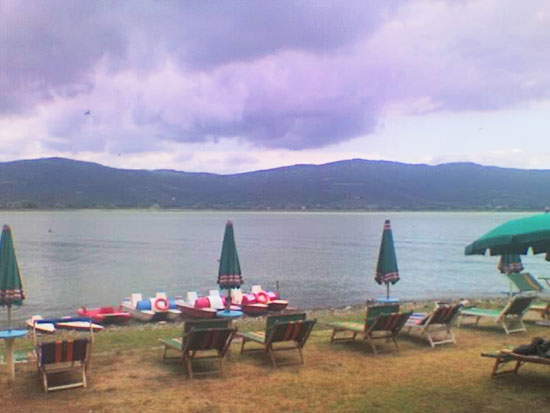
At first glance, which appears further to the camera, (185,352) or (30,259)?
(30,259)

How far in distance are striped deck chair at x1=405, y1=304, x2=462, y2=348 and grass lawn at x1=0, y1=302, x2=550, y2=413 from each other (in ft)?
1.70

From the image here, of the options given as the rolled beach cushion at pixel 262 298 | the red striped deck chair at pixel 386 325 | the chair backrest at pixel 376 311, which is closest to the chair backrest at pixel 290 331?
the red striped deck chair at pixel 386 325

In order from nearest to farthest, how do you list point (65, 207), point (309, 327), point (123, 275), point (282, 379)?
1. point (282, 379)
2. point (309, 327)
3. point (123, 275)
4. point (65, 207)

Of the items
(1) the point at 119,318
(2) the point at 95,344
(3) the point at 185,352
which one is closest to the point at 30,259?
(1) the point at 119,318

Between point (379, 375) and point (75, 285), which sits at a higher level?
point (379, 375)

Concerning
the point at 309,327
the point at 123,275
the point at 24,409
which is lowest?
the point at 123,275

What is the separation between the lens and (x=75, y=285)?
3888 cm

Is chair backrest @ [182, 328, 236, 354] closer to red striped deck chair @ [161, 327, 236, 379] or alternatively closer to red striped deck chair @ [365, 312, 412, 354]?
red striped deck chair @ [161, 327, 236, 379]

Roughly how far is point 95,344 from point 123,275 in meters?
34.4

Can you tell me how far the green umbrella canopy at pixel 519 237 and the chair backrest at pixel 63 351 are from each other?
4995 mm

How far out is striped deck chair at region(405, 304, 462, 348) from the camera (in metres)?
10.4

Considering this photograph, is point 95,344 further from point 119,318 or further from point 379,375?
point 119,318

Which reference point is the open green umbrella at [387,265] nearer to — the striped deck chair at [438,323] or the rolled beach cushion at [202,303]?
the striped deck chair at [438,323]

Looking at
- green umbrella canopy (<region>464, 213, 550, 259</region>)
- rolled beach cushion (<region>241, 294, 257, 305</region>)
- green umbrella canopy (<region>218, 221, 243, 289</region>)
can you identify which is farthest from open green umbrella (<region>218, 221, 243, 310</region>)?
rolled beach cushion (<region>241, 294, 257, 305</region>)
